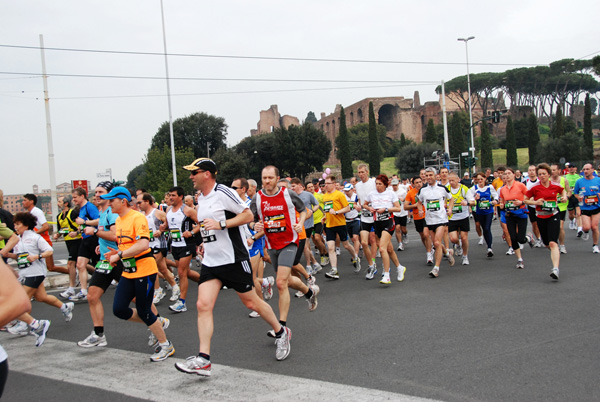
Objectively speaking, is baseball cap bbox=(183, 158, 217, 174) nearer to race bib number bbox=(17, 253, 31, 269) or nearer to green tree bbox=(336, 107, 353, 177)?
race bib number bbox=(17, 253, 31, 269)

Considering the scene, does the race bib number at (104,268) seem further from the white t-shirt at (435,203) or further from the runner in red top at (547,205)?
the runner in red top at (547,205)

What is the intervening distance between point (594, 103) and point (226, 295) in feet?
508

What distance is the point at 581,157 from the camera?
60.0 m

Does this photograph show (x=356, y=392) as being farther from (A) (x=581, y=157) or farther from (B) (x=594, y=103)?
(B) (x=594, y=103)

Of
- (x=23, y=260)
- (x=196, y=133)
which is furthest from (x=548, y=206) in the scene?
(x=196, y=133)

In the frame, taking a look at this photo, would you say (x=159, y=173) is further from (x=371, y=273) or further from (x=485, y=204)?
(x=371, y=273)

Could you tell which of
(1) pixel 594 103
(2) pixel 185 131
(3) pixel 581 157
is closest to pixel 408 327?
(3) pixel 581 157

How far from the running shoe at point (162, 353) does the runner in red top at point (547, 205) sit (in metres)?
6.47

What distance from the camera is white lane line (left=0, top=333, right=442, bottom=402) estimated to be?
4047 millimetres

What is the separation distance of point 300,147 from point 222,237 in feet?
214

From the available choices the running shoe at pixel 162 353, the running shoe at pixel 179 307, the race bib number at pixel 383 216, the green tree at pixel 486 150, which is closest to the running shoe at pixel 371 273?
the race bib number at pixel 383 216

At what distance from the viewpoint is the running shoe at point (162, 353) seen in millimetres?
5227

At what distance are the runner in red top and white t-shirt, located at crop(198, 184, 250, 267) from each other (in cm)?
598

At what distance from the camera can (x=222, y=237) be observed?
4.90 meters
